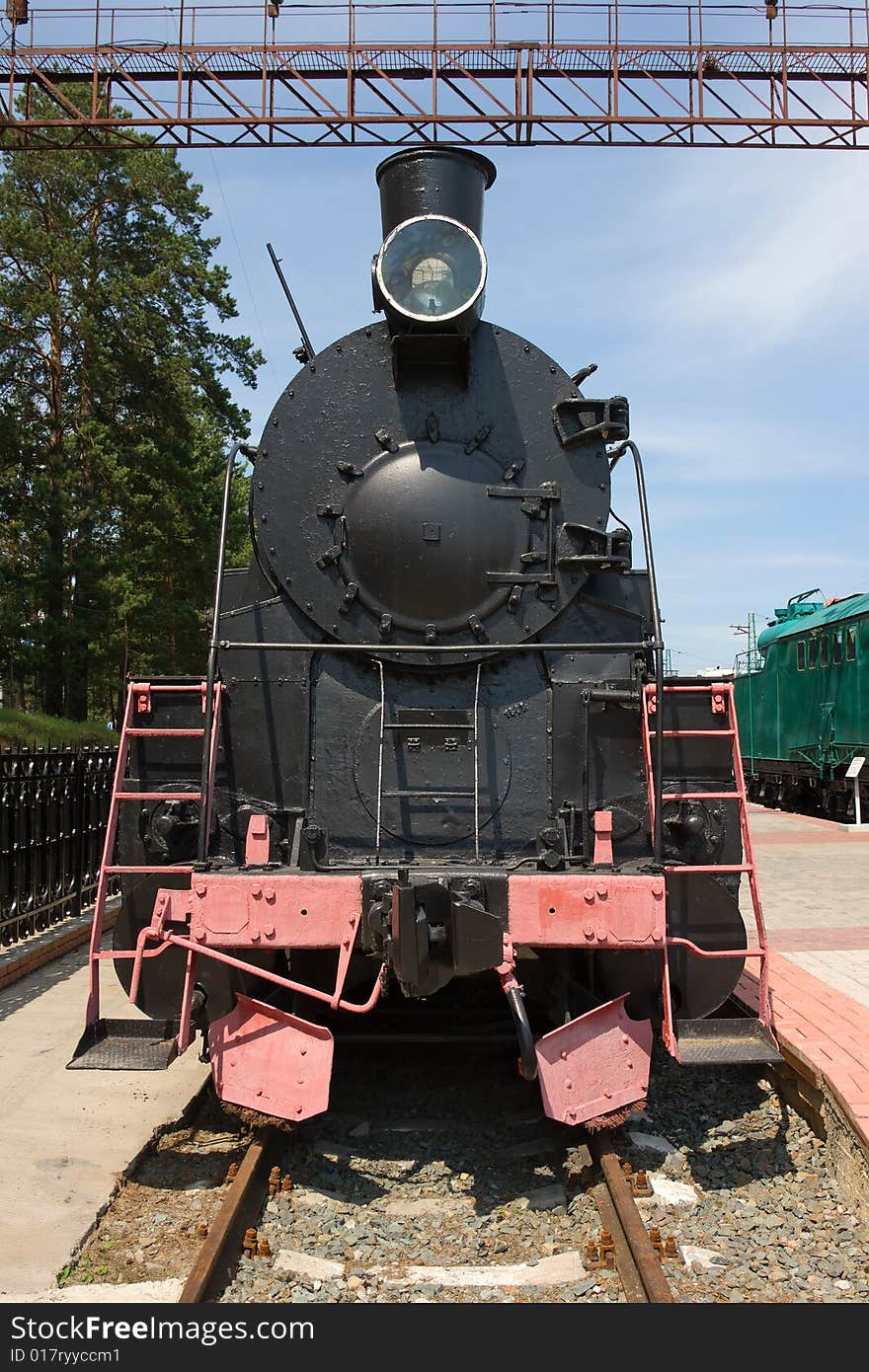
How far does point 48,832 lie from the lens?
8.56m

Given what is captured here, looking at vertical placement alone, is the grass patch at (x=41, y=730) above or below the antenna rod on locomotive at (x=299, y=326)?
below

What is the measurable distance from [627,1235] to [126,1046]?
204cm

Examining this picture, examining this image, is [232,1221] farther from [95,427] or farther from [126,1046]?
[95,427]

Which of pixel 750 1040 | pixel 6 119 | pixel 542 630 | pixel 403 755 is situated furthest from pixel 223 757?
pixel 6 119

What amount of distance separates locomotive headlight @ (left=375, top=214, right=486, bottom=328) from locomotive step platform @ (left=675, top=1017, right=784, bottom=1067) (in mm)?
3288

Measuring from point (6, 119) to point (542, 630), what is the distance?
11752 millimetres

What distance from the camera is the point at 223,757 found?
16.5 feet

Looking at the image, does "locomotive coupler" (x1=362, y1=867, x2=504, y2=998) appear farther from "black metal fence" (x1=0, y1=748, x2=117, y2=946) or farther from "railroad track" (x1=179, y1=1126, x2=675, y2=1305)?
"black metal fence" (x1=0, y1=748, x2=117, y2=946)

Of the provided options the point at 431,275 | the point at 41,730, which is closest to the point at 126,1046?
the point at 431,275

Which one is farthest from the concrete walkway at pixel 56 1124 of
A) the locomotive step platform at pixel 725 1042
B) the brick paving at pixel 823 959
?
the brick paving at pixel 823 959

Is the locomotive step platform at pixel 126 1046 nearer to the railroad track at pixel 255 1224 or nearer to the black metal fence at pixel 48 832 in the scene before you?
the railroad track at pixel 255 1224

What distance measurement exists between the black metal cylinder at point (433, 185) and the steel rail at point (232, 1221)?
435cm

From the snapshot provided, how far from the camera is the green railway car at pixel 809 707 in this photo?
61.4ft
